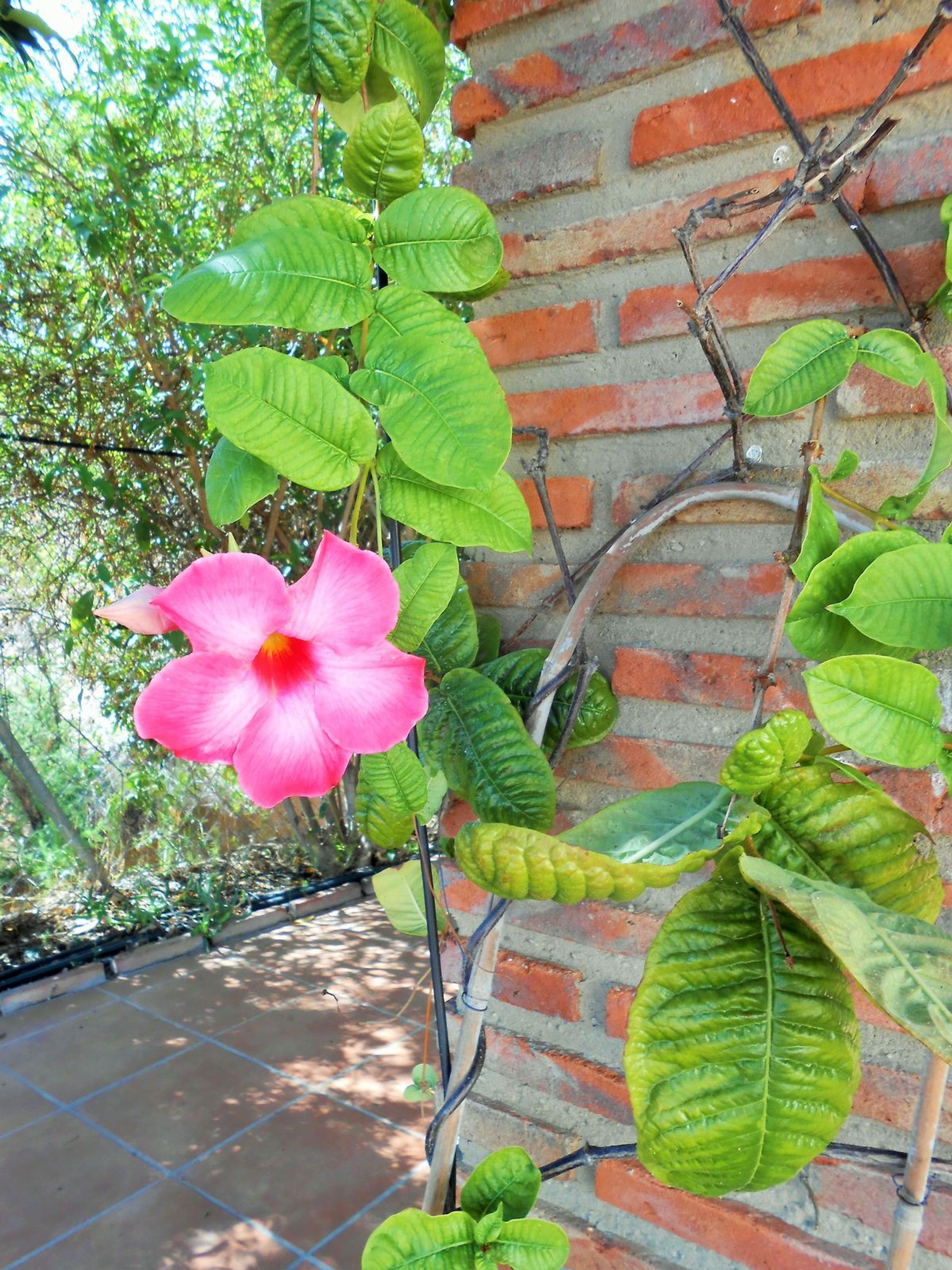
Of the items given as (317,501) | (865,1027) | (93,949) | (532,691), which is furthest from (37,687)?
(865,1027)

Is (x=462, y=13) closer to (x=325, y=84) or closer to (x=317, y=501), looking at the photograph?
(x=325, y=84)

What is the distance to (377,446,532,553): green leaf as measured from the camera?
2.48 ft

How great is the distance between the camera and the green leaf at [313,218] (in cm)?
72

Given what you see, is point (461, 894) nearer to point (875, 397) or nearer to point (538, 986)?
point (538, 986)

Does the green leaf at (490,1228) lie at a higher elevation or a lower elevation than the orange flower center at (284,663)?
lower

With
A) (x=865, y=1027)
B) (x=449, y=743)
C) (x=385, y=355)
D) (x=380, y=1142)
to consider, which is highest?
(x=385, y=355)

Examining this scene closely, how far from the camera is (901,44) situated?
804mm

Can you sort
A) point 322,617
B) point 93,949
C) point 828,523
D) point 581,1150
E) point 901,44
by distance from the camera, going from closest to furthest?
point 322,617 < point 828,523 < point 901,44 < point 581,1150 < point 93,949

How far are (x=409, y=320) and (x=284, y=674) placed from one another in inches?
→ 12.3

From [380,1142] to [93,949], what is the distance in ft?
5.52

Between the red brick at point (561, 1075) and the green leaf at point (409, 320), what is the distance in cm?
82

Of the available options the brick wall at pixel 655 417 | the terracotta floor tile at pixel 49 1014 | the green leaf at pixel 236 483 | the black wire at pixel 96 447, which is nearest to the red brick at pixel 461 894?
the brick wall at pixel 655 417

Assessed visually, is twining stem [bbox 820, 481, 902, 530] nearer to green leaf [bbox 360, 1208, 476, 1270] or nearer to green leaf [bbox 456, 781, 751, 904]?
green leaf [bbox 456, 781, 751, 904]

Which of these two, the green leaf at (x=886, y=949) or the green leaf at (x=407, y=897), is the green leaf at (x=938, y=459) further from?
the green leaf at (x=407, y=897)
